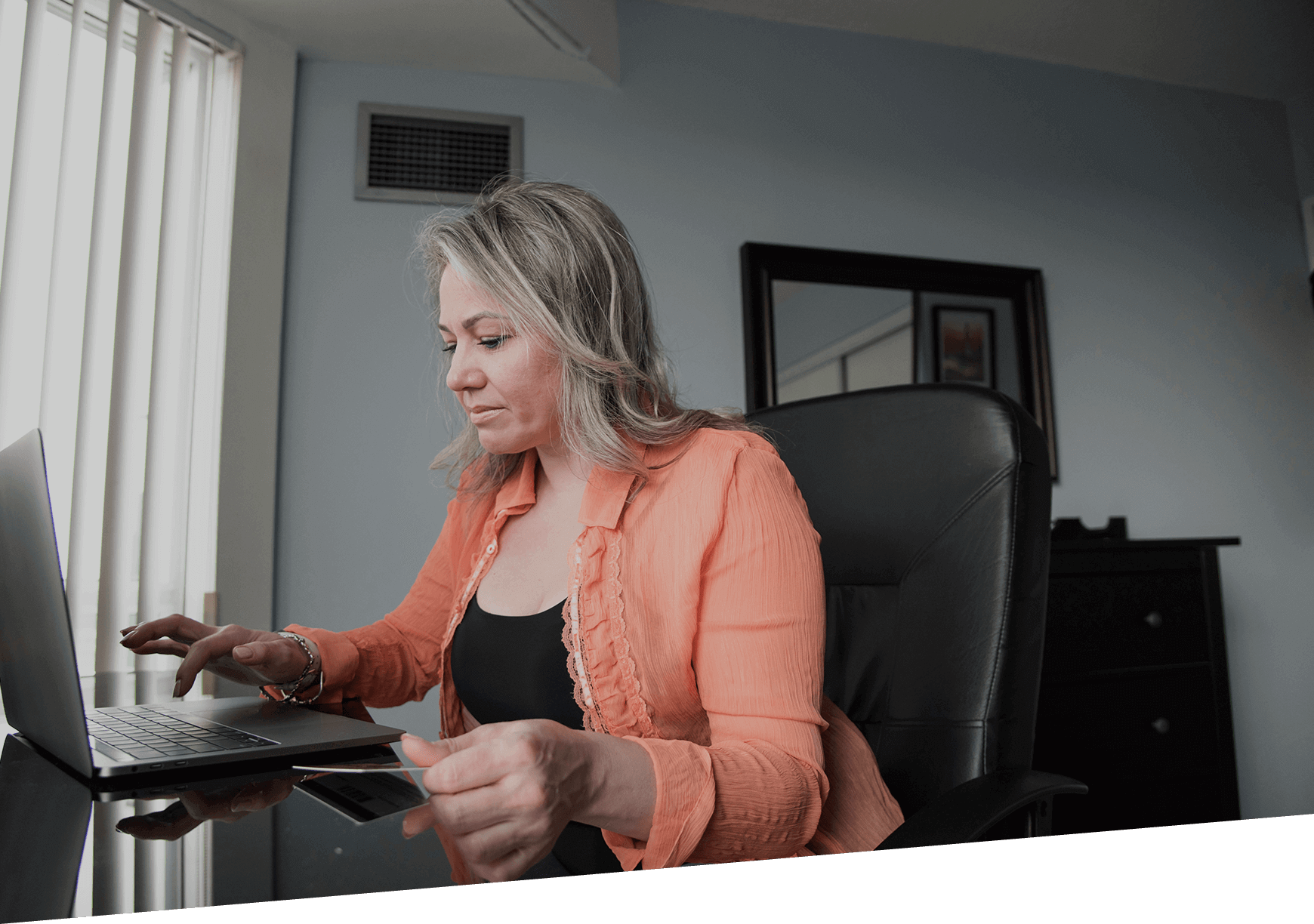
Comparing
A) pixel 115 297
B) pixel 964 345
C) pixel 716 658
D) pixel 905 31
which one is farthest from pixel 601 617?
pixel 964 345

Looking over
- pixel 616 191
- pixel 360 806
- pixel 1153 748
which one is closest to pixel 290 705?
pixel 360 806

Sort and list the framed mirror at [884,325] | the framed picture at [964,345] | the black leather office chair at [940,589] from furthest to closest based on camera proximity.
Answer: the framed picture at [964,345] → the framed mirror at [884,325] → the black leather office chair at [940,589]

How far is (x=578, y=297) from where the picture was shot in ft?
1.88

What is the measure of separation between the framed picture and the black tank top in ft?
3.13

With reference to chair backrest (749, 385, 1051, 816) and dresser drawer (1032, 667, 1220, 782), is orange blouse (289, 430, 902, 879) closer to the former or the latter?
chair backrest (749, 385, 1051, 816)

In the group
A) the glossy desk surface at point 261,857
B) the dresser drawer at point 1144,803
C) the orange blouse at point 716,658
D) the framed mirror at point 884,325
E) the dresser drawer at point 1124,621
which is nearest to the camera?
the glossy desk surface at point 261,857

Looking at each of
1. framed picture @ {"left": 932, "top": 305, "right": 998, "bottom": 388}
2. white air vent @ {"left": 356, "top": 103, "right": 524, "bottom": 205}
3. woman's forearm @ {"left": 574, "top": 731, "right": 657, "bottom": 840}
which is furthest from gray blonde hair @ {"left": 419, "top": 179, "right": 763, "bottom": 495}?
framed picture @ {"left": 932, "top": 305, "right": 998, "bottom": 388}

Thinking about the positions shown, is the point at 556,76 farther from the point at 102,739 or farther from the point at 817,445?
the point at 102,739

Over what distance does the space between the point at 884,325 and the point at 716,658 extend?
94 centimetres

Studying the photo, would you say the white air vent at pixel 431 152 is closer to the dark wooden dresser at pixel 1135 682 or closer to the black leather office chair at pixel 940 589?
the black leather office chair at pixel 940 589

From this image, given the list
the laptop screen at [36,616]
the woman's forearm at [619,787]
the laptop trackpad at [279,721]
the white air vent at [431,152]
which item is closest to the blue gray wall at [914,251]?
the white air vent at [431,152]

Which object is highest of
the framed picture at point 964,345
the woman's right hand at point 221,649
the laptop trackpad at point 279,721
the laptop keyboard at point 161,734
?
the framed picture at point 964,345

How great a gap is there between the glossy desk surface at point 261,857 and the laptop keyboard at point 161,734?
26 millimetres

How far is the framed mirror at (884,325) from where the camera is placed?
3.41 ft
